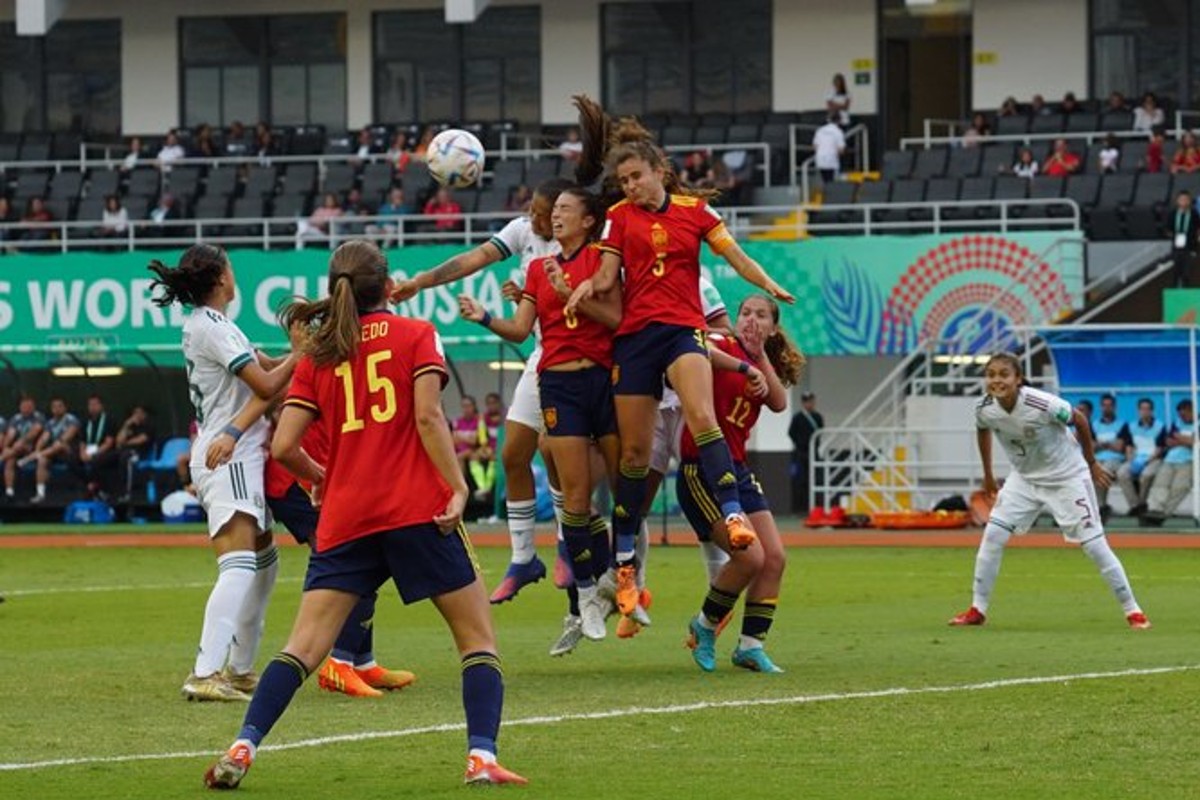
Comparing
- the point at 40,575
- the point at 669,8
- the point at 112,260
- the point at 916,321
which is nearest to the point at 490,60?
the point at 669,8

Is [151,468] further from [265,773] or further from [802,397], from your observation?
[265,773]

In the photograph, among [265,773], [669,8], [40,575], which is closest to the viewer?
[265,773]

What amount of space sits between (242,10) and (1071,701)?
4047 cm

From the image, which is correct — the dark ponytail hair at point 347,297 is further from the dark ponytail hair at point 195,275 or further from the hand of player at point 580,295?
the hand of player at point 580,295

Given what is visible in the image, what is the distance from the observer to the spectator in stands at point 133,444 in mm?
36781

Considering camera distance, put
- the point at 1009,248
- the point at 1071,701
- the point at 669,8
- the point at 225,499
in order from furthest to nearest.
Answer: the point at 669,8 → the point at 1009,248 → the point at 225,499 → the point at 1071,701

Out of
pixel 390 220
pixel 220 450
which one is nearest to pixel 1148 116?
pixel 390 220

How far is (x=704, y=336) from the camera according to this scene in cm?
1342

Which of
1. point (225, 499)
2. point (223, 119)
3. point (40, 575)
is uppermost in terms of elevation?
point (223, 119)

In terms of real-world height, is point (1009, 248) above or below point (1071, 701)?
above

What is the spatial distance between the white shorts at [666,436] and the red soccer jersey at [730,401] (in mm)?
522

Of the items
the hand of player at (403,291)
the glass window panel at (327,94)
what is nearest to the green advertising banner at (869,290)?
the glass window panel at (327,94)

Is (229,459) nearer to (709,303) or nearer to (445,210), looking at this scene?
(709,303)

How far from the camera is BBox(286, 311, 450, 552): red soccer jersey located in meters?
9.39
